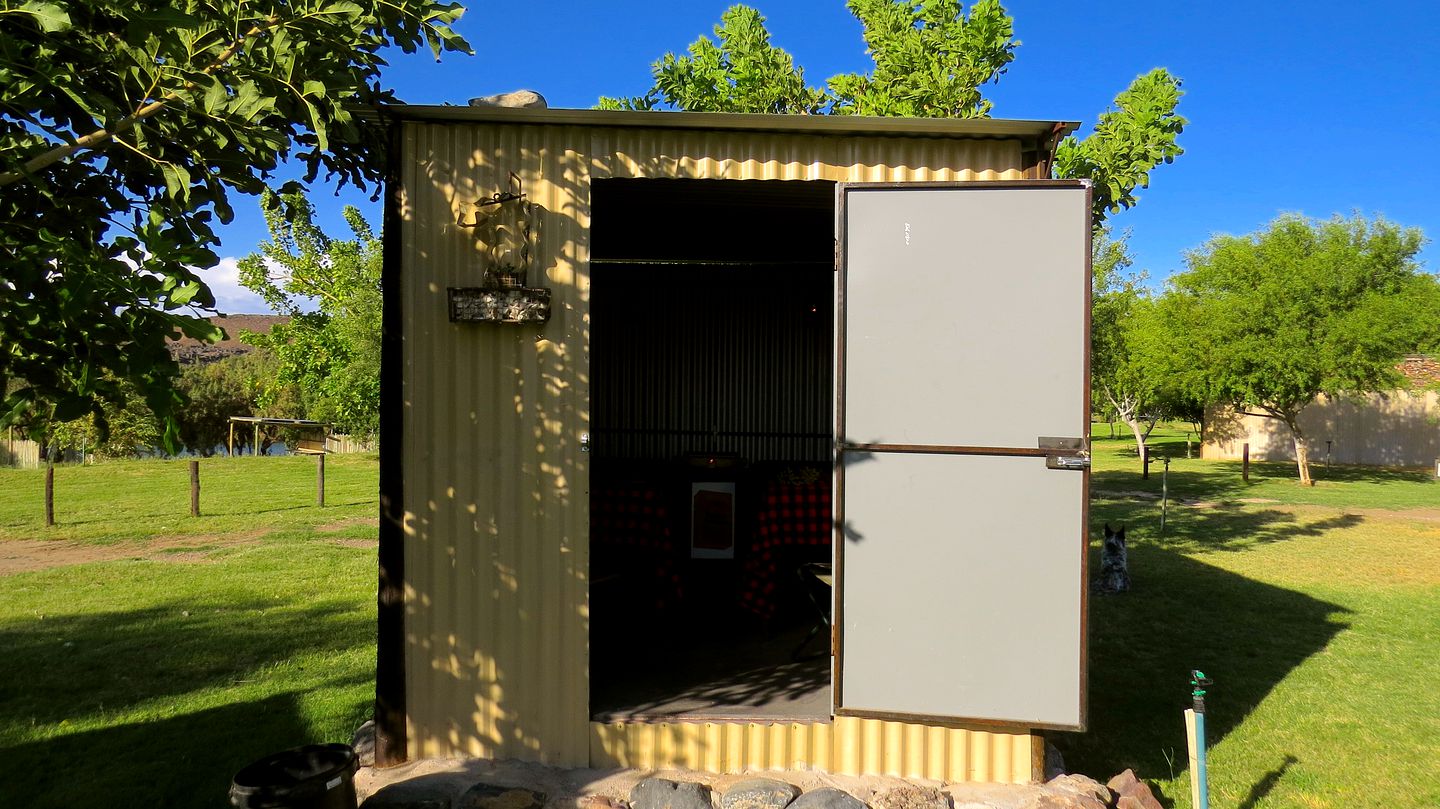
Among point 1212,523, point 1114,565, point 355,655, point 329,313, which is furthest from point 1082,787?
point 329,313

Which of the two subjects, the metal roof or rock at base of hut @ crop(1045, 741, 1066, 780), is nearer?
the metal roof

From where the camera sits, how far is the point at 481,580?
147 inches

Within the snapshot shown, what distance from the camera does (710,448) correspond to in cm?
814

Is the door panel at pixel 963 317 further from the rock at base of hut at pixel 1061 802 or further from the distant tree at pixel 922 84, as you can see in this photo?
the distant tree at pixel 922 84

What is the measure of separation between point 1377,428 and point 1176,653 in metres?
24.0

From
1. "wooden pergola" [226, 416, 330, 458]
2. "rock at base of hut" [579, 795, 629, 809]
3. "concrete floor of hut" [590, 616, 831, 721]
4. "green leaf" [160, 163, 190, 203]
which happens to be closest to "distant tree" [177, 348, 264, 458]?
"wooden pergola" [226, 416, 330, 458]

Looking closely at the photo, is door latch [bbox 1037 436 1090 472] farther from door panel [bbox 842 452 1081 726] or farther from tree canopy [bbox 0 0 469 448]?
tree canopy [bbox 0 0 469 448]

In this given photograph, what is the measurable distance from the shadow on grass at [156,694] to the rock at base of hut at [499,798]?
1184mm

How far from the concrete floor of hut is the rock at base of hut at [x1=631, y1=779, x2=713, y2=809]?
33 centimetres

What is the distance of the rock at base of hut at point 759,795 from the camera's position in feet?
11.2

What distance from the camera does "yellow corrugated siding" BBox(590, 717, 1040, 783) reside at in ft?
12.0

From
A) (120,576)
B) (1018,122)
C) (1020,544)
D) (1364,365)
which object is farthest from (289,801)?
(1364,365)

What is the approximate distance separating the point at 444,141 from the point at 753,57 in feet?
34.2

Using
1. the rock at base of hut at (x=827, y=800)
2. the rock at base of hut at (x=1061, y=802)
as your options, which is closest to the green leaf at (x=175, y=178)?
the rock at base of hut at (x=827, y=800)
